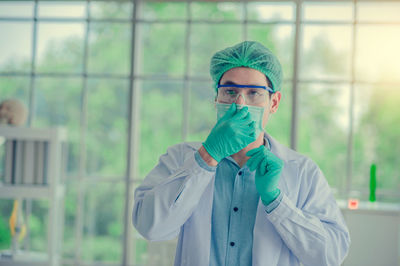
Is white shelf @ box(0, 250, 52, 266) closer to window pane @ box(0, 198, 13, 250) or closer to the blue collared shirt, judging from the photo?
the blue collared shirt

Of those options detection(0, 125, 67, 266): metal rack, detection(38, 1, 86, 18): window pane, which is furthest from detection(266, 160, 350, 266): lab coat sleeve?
detection(38, 1, 86, 18): window pane

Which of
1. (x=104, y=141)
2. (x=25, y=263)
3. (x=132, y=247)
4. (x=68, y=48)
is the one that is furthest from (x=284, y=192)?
(x=68, y=48)

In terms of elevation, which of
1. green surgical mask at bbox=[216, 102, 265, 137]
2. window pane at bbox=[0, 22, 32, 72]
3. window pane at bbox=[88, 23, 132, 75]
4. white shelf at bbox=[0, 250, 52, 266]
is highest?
window pane at bbox=[88, 23, 132, 75]

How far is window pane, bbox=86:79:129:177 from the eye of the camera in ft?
25.1

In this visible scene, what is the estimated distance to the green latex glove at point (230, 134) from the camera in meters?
1.37

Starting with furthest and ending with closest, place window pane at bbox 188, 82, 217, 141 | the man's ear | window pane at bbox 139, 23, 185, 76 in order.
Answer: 1. window pane at bbox 139, 23, 185, 76
2. window pane at bbox 188, 82, 217, 141
3. the man's ear

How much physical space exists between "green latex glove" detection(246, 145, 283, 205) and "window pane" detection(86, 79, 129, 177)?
20.1 ft

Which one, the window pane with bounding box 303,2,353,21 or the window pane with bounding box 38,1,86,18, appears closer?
the window pane with bounding box 38,1,86,18

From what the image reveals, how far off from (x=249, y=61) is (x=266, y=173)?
42 cm

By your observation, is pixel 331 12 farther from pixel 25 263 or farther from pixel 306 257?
pixel 306 257

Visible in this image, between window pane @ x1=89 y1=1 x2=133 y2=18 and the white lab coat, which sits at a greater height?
window pane @ x1=89 y1=1 x2=133 y2=18

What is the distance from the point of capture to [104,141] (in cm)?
770

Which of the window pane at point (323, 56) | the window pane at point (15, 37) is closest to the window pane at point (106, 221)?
the window pane at point (15, 37)

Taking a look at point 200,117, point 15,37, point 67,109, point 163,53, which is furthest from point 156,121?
point 15,37
